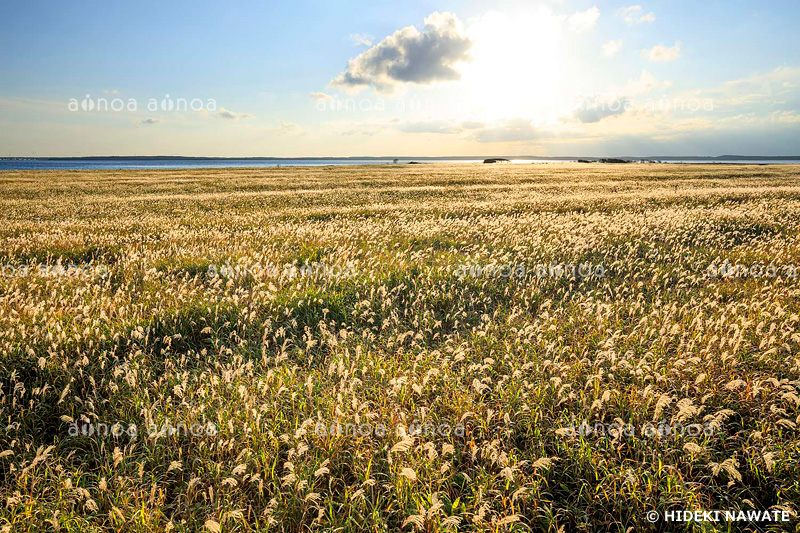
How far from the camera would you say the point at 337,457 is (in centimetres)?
308

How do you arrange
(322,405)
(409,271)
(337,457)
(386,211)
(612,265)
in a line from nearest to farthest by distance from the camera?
(337,457), (322,405), (409,271), (612,265), (386,211)

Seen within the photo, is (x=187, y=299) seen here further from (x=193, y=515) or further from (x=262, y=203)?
(x=262, y=203)

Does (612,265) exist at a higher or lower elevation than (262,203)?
lower

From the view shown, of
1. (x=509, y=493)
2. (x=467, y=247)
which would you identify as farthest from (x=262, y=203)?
(x=509, y=493)

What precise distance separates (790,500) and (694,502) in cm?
67

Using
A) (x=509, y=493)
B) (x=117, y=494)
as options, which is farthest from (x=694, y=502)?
(x=117, y=494)

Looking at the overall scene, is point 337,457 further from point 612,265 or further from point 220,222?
point 220,222

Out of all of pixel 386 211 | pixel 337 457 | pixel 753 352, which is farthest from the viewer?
pixel 386 211

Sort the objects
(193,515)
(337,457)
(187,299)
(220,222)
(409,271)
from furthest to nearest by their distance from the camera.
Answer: (220,222)
(409,271)
(187,299)
(337,457)
(193,515)

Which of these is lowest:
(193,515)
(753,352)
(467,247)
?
(193,515)

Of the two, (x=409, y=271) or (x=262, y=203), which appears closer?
(x=409, y=271)

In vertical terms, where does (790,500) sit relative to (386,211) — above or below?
below

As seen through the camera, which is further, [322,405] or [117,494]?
[322,405]

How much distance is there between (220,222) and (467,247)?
9.33 metres
